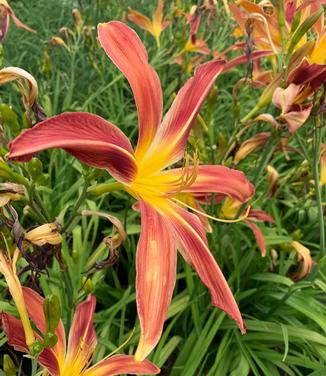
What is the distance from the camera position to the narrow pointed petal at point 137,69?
842mm

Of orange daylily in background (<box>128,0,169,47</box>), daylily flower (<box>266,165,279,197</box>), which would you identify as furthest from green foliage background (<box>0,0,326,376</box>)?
orange daylily in background (<box>128,0,169,47</box>)

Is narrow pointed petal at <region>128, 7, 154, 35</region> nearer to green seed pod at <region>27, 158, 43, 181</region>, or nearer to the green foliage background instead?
the green foliage background

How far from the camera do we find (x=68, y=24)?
3.55 metres

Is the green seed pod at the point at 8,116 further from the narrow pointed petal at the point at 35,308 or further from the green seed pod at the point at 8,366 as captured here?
the green seed pod at the point at 8,366

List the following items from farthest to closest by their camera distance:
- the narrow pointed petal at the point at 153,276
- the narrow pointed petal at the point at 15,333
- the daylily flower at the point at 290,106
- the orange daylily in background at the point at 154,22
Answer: the orange daylily in background at the point at 154,22 < the daylily flower at the point at 290,106 < the narrow pointed petal at the point at 15,333 < the narrow pointed petal at the point at 153,276

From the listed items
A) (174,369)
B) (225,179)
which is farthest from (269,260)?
(225,179)

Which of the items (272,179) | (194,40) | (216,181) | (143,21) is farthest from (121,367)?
(143,21)

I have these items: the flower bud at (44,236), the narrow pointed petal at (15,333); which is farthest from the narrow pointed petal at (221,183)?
the narrow pointed petal at (15,333)

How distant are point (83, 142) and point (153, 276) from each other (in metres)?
0.24

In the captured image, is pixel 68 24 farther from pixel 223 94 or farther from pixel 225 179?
pixel 225 179

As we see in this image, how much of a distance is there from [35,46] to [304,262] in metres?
2.17

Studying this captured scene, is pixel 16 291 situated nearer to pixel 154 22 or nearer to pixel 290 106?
pixel 290 106

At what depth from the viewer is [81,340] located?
38.2 inches

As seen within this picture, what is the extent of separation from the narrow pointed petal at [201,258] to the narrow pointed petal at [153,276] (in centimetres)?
3
